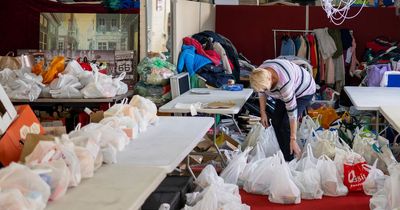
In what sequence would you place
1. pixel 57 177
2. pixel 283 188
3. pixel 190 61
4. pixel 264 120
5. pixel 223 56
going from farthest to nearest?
1. pixel 223 56
2. pixel 190 61
3. pixel 264 120
4. pixel 283 188
5. pixel 57 177

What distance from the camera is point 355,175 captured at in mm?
4848

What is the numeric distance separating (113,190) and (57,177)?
0.69 ft

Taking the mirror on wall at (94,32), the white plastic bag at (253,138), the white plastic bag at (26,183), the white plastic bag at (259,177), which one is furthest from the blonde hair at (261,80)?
the mirror on wall at (94,32)

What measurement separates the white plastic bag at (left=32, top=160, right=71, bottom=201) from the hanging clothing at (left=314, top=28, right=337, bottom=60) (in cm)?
704

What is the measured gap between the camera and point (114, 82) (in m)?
6.04

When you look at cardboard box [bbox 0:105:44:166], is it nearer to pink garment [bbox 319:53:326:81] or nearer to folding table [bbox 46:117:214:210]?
folding table [bbox 46:117:214:210]

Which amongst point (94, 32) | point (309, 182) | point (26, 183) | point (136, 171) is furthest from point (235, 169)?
point (94, 32)

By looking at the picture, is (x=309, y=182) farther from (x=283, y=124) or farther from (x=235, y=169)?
(x=283, y=124)

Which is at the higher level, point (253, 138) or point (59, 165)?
point (59, 165)

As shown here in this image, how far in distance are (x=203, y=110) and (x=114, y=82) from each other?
4.77 ft

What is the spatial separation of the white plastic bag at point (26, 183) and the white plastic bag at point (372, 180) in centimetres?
335

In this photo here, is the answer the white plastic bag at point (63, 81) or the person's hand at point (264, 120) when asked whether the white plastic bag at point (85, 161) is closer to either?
the person's hand at point (264, 120)

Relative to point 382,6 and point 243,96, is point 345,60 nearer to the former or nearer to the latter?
point 382,6

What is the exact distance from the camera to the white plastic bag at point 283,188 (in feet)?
15.1
